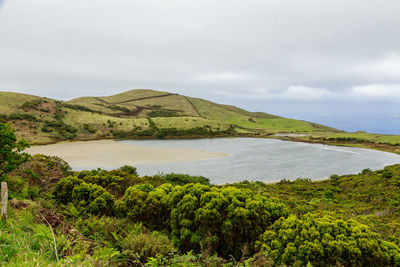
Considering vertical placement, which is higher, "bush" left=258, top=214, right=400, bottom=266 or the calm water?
"bush" left=258, top=214, right=400, bottom=266

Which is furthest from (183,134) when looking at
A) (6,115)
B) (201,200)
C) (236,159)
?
(201,200)

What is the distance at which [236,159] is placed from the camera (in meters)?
36.2

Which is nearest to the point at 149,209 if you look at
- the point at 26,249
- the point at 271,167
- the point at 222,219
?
the point at 222,219

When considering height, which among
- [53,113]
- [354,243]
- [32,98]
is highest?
[32,98]

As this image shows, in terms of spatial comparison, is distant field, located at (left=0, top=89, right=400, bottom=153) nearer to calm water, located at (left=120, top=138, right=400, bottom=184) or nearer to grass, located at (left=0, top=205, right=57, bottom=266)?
calm water, located at (left=120, top=138, right=400, bottom=184)

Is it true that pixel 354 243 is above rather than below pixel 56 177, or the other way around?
above

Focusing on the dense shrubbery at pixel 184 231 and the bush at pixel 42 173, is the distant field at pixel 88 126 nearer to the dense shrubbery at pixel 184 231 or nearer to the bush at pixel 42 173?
the bush at pixel 42 173

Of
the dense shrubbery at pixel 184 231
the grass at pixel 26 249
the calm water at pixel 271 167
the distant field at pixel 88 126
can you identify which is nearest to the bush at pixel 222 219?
the dense shrubbery at pixel 184 231

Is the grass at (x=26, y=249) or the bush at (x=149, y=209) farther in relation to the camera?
the bush at (x=149, y=209)

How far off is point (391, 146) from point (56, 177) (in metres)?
66.6

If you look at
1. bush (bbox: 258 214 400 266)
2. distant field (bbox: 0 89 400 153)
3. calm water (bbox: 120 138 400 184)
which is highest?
distant field (bbox: 0 89 400 153)

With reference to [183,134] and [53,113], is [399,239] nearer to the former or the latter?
[183,134]

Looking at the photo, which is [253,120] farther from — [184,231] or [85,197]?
[184,231]

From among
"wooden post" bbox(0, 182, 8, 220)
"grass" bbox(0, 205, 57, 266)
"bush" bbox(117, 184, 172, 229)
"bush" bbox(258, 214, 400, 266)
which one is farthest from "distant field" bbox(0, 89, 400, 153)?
"bush" bbox(258, 214, 400, 266)
